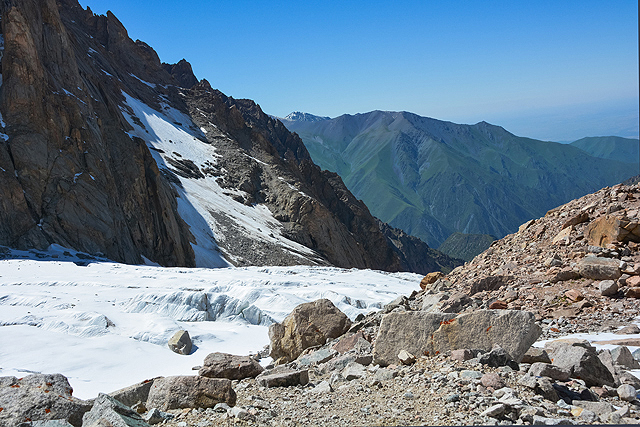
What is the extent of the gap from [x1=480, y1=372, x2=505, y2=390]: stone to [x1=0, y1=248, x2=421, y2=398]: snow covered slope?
10.8 m

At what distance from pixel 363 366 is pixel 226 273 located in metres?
26.1

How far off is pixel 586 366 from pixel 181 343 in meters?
14.0

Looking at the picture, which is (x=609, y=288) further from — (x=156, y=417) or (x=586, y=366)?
(x=156, y=417)

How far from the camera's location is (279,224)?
3337 inches

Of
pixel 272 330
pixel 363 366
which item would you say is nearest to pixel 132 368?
pixel 272 330

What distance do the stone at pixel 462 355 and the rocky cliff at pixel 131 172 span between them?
4478cm

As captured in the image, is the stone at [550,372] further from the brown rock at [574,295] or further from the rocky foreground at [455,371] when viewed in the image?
the brown rock at [574,295]

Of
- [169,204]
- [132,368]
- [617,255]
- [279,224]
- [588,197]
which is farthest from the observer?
[279,224]

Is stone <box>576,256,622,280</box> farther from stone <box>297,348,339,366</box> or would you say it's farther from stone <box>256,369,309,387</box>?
stone <box>256,369,309,387</box>

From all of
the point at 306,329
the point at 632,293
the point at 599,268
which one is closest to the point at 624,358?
the point at 632,293

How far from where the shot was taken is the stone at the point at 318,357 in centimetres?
1173

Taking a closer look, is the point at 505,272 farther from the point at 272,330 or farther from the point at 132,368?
the point at 132,368

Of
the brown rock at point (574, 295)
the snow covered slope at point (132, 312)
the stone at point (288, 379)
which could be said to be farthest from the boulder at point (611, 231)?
the snow covered slope at point (132, 312)

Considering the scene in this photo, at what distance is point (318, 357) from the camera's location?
12.1 meters
